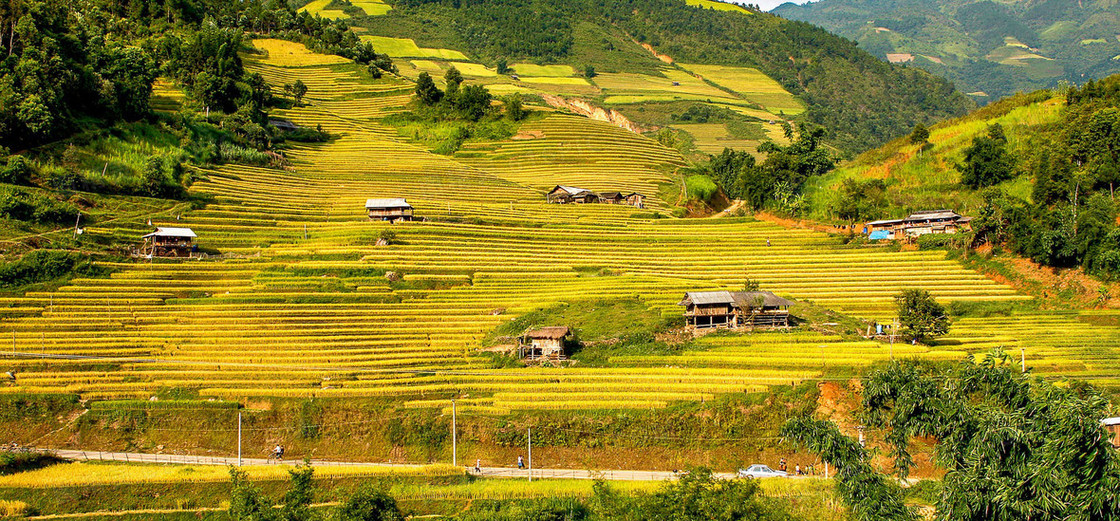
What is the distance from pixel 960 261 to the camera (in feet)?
205

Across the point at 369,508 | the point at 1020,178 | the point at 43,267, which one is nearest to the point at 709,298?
the point at 369,508

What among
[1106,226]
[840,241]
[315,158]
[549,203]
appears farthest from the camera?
[315,158]

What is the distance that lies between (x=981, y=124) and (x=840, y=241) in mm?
26676

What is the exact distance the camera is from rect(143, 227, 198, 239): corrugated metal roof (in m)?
58.1

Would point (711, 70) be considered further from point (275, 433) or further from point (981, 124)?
point (275, 433)

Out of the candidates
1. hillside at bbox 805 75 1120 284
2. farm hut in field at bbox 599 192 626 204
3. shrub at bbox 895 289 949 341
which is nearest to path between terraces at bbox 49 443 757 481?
shrub at bbox 895 289 949 341

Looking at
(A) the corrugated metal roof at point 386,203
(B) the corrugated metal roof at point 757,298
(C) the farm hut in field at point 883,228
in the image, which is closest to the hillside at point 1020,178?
(C) the farm hut in field at point 883,228

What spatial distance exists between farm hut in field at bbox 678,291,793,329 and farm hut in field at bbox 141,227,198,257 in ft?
111

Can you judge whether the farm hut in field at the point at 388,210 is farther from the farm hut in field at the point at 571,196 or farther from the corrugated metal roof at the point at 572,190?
the corrugated metal roof at the point at 572,190

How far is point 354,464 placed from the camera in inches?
1529

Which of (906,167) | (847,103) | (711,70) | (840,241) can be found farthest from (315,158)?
(847,103)

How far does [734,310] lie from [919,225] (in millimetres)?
27021

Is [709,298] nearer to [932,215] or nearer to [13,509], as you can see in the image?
[932,215]

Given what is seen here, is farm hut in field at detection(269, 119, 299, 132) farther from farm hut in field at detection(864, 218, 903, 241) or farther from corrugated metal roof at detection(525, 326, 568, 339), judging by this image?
farm hut in field at detection(864, 218, 903, 241)
